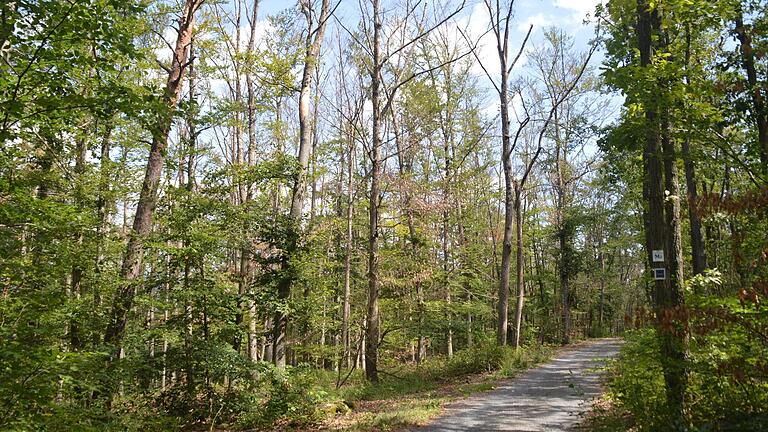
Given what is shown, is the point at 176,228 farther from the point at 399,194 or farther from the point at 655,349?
the point at 655,349

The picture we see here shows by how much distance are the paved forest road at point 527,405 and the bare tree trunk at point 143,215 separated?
6391mm

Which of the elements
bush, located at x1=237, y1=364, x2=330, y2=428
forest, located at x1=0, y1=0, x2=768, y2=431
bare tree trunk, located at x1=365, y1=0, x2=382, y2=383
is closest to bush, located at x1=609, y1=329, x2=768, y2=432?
forest, located at x1=0, y1=0, x2=768, y2=431

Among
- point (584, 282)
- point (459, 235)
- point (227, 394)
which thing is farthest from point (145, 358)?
point (584, 282)

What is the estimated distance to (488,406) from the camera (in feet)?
29.5

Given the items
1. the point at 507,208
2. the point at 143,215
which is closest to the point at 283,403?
the point at 143,215

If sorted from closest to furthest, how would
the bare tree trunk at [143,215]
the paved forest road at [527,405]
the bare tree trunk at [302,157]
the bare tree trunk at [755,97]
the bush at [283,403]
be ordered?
the bare tree trunk at [755,97] → the paved forest road at [527,405] → the bush at [283,403] → the bare tree trunk at [143,215] → the bare tree trunk at [302,157]

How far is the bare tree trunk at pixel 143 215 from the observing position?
9.22 m

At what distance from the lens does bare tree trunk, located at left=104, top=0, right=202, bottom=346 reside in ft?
30.2

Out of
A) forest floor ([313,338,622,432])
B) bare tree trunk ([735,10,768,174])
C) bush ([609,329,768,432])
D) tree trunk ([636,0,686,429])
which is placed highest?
bare tree trunk ([735,10,768,174])

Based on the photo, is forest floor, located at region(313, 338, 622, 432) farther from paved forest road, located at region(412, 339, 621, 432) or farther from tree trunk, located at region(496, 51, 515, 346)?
tree trunk, located at region(496, 51, 515, 346)

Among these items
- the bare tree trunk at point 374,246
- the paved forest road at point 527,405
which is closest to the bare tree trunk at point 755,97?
the paved forest road at point 527,405

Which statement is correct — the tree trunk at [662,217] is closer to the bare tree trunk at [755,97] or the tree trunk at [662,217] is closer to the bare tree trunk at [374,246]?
the bare tree trunk at [755,97]

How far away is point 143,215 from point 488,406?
817cm

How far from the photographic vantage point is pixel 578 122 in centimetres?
2134
